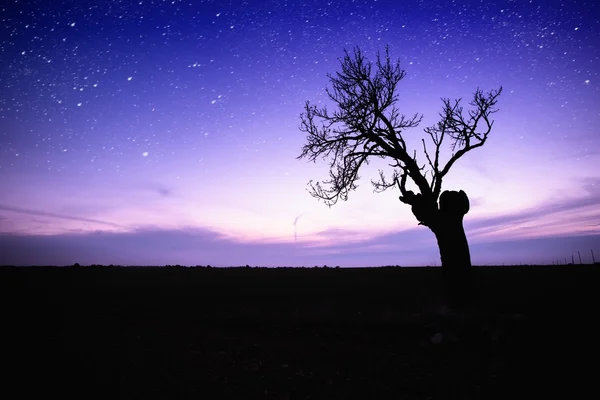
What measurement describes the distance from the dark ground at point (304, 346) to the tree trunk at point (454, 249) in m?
0.95

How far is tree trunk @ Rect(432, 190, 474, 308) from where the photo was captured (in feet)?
43.5

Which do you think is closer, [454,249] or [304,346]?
[304,346]

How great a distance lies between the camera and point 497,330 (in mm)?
11070

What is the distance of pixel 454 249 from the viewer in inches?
539

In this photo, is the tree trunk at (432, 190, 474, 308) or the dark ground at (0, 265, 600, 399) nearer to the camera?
the dark ground at (0, 265, 600, 399)

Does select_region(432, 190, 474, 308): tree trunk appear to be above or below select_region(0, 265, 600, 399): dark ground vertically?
above

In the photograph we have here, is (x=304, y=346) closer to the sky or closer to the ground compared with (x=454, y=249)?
closer to the ground

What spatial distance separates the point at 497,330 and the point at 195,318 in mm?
11732

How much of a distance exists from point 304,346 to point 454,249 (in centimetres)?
687

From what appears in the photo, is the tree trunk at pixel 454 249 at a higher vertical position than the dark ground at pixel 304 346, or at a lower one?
higher

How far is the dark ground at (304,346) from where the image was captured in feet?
25.4

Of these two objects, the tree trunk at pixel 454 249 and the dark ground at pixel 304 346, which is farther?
the tree trunk at pixel 454 249

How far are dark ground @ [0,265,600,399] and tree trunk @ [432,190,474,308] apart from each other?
3.13 ft

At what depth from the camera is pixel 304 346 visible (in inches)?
445
